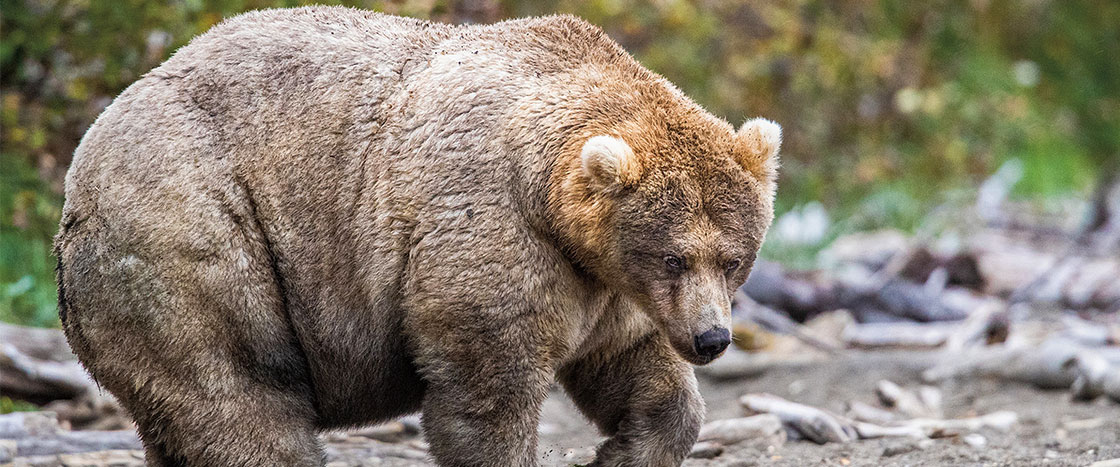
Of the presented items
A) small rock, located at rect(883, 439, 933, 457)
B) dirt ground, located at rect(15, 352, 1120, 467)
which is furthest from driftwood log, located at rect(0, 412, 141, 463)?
small rock, located at rect(883, 439, 933, 457)

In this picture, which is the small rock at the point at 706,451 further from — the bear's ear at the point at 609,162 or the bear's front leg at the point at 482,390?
the bear's ear at the point at 609,162

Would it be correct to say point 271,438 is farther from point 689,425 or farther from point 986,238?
point 986,238

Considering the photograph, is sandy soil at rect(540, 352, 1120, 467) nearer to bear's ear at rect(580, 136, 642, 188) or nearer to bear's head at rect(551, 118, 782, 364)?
bear's head at rect(551, 118, 782, 364)

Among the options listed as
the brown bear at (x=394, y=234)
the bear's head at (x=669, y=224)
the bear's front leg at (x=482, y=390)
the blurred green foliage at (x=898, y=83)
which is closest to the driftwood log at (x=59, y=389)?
the brown bear at (x=394, y=234)

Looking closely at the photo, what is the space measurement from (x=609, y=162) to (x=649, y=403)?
1168mm

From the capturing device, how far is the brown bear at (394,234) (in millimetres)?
4465

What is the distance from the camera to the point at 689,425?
16.6 ft

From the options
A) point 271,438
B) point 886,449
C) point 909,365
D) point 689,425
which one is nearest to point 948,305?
point 909,365

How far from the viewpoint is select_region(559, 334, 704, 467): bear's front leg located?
5.02m

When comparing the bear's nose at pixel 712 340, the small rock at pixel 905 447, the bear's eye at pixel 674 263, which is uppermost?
the bear's eye at pixel 674 263

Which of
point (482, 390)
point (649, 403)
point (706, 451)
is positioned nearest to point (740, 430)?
point (706, 451)

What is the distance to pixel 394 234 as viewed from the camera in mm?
4598

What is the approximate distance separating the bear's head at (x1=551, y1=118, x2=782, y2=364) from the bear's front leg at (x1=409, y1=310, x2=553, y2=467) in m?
0.42

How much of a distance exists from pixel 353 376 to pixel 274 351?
1.05 ft
